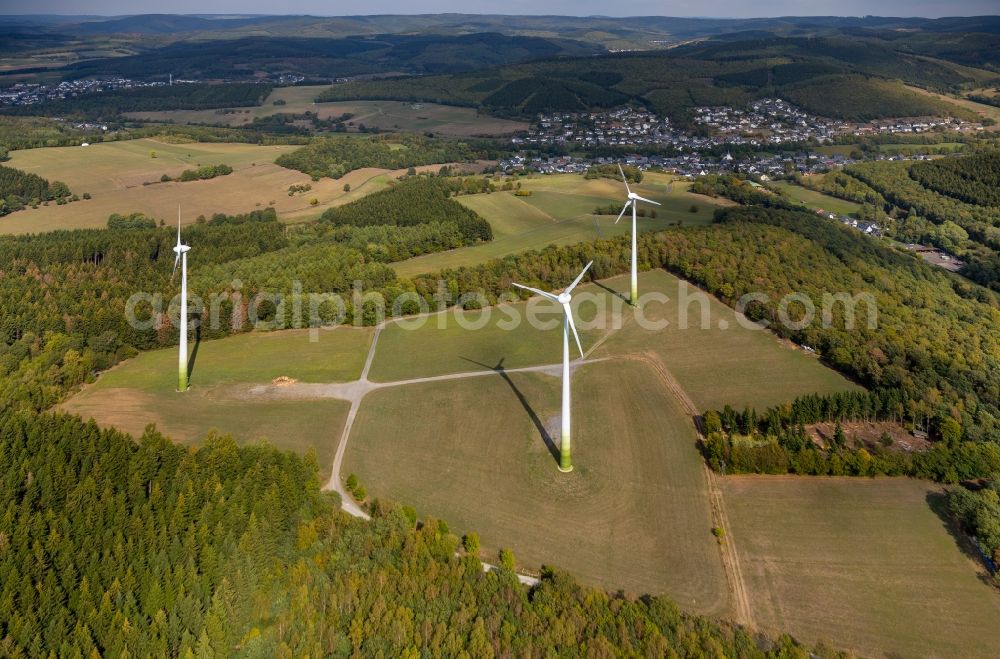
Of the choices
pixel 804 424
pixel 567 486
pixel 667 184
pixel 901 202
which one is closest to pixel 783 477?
pixel 804 424

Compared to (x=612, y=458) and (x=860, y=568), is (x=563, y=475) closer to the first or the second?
(x=612, y=458)

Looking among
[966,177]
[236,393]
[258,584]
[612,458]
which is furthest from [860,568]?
[966,177]

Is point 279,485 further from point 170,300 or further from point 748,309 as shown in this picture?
point 748,309

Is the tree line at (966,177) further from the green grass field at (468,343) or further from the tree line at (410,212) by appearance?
the green grass field at (468,343)

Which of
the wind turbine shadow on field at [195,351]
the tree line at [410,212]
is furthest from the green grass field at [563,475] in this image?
the tree line at [410,212]

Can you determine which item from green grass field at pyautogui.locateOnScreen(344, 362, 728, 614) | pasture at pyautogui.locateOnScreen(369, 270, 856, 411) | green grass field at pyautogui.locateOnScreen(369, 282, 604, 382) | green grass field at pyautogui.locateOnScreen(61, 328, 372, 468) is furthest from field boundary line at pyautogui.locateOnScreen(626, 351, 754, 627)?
green grass field at pyautogui.locateOnScreen(61, 328, 372, 468)

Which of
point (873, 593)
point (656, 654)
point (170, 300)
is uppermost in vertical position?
point (170, 300)

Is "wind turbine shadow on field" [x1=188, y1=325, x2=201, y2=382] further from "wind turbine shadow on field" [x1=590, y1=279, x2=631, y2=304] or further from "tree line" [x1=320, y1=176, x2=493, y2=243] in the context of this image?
"wind turbine shadow on field" [x1=590, y1=279, x2=631, y2=304]
